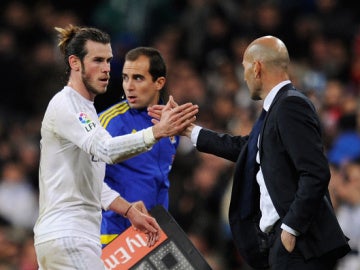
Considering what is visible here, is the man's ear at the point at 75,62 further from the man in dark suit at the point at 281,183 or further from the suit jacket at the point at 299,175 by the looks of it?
the suit jacket at the point at 299,175

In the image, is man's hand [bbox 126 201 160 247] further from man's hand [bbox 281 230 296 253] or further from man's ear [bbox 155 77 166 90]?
man's hand [bbox 281 230 296 253]

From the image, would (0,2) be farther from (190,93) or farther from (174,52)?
(190,93)

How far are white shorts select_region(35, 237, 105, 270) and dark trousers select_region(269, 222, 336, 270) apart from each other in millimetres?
995

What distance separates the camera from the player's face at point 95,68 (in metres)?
5.45

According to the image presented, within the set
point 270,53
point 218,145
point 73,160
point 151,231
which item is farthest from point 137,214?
point 270,53

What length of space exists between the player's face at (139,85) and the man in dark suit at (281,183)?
0.91m

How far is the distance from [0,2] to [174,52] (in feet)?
8.48

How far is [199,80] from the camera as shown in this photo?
1198 cm

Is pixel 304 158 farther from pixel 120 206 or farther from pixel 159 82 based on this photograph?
pixel 159 82

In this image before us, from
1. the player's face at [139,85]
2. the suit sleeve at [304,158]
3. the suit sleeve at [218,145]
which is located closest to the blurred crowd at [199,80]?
the suit sleeve at [218,145]

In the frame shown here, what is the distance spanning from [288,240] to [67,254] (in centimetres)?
119

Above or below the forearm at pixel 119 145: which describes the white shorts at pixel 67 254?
below

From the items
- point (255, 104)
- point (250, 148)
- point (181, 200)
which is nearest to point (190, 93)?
point (255, 104)

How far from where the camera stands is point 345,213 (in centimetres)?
859
